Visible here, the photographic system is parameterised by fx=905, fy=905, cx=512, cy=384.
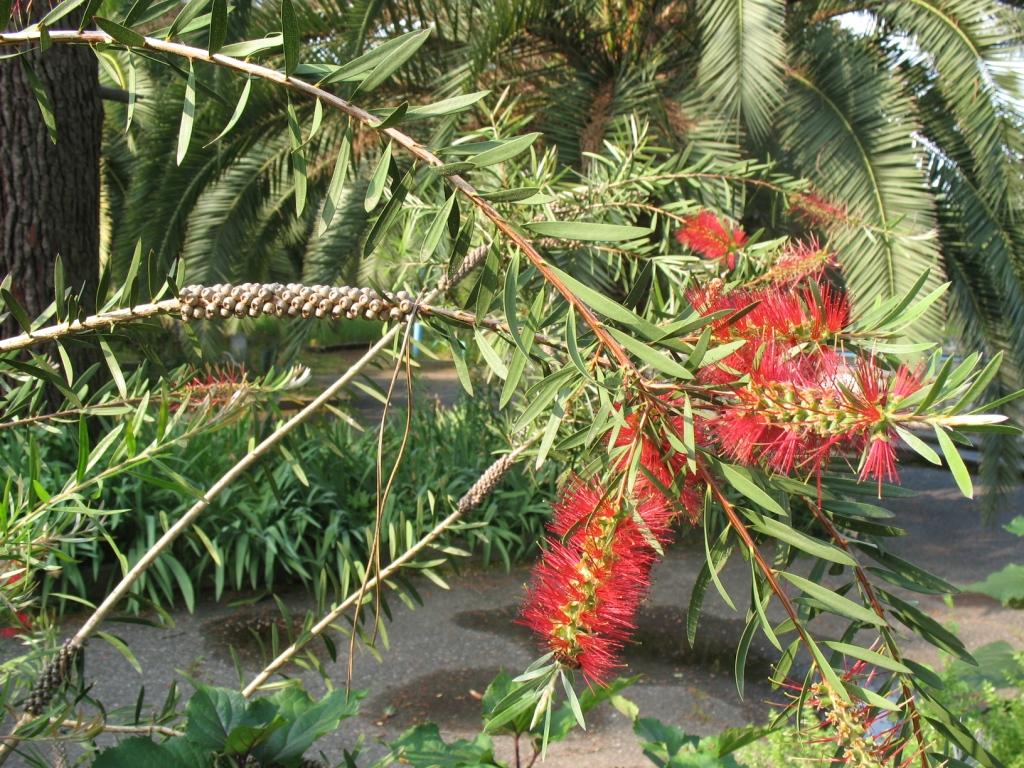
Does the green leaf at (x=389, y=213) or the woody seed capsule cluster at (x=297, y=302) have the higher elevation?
the green leaf at (x=389, y=213)

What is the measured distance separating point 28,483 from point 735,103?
3.75 m

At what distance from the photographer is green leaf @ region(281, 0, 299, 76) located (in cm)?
61

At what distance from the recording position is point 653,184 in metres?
1.98

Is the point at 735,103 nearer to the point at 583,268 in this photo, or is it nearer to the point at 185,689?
the point at 583,268

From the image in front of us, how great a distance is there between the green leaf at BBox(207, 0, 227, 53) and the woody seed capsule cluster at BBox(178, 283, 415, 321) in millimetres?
185

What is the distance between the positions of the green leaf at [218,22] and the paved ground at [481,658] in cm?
223

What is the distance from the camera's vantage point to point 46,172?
352 centimetres

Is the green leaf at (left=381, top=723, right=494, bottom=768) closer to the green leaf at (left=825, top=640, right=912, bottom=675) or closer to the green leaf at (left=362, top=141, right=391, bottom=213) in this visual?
the green leaf at (left=825, top=640, right=912, bottom=675)

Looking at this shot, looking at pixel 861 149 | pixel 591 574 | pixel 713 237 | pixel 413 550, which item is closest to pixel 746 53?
pixel 861 149

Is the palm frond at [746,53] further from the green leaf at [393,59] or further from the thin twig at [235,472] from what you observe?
the green leaf at [393,59]

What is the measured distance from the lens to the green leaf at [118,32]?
2.11 feet

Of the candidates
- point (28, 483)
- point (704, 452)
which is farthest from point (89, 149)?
point (704, 452)

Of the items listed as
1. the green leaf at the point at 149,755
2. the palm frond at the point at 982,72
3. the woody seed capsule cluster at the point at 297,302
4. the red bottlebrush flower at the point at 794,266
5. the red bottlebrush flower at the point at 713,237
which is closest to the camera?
the woody seed capsule cluster at the point at 297,302

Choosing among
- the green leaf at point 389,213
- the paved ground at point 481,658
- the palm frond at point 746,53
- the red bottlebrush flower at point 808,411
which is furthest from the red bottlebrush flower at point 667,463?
the palm frond at point 746,53
